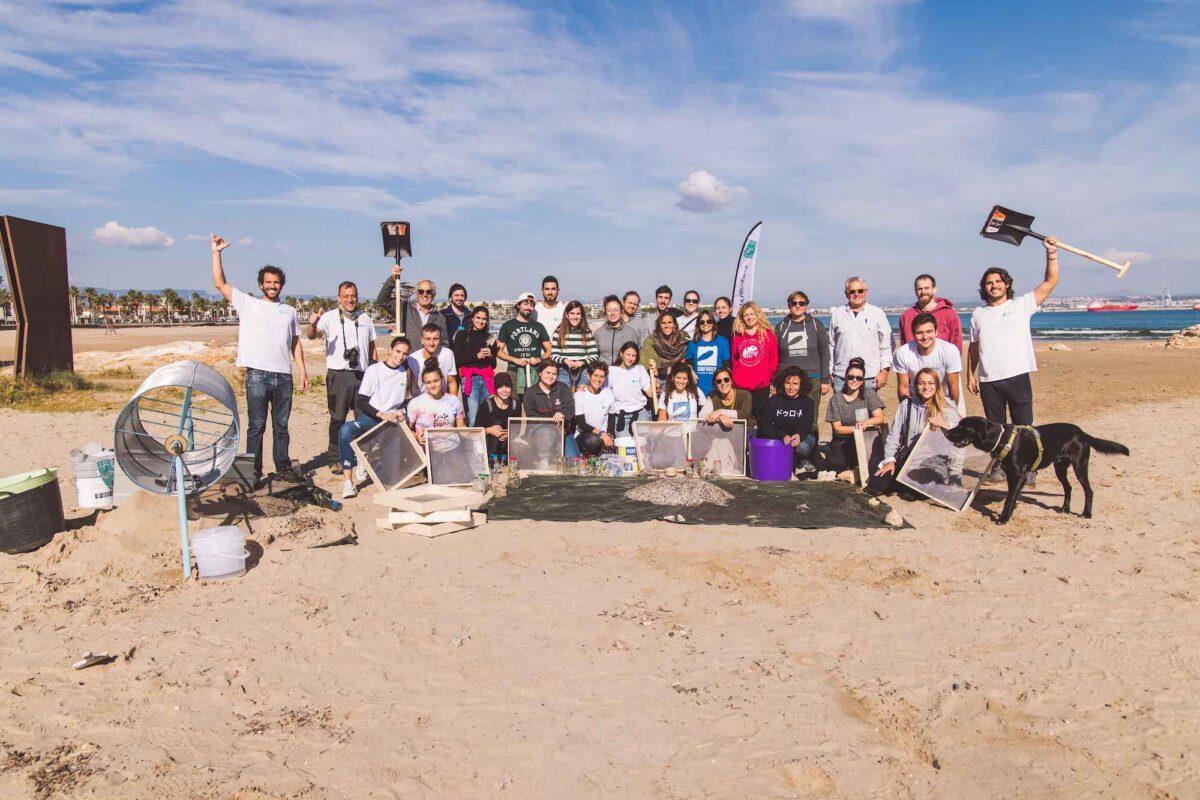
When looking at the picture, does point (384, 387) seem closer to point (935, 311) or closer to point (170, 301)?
point (935, 311)

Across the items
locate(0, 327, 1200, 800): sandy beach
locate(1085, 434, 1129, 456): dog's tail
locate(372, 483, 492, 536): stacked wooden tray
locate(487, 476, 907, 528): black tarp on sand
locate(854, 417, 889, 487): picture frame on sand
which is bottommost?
locate(0, 327, 1200, 800): sandy beach

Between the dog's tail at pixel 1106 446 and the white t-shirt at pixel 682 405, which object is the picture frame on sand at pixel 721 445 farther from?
the dog's tail at pixel 1106 446

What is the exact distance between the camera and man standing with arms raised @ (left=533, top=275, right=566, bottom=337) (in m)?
9.46

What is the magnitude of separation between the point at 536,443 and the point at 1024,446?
4.84 metres

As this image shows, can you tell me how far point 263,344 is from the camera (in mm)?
7086

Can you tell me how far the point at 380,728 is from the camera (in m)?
3.42

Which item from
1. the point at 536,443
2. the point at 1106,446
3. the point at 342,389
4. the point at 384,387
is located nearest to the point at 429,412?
the point at 384,387

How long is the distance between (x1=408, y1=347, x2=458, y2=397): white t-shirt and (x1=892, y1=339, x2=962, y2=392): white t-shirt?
4923 millimetres

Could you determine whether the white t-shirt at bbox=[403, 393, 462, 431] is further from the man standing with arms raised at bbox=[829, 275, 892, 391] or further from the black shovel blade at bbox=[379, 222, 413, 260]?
the man standing with arms raised at bbox=[829, 275, 892, 391]

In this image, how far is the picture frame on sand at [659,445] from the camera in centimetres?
820

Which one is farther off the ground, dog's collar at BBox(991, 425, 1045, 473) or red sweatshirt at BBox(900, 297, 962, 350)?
red sweatshirt at BBox(900, 297, 962, 350)

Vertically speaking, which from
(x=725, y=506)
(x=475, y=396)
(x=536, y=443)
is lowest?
(x=725, y=506)

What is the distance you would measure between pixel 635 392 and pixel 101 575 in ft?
17.6

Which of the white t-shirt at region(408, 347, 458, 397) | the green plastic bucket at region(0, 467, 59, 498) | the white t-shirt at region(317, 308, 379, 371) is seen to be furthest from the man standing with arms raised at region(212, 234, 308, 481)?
the green plastic bucket at region(0, 467, 59, 498)
